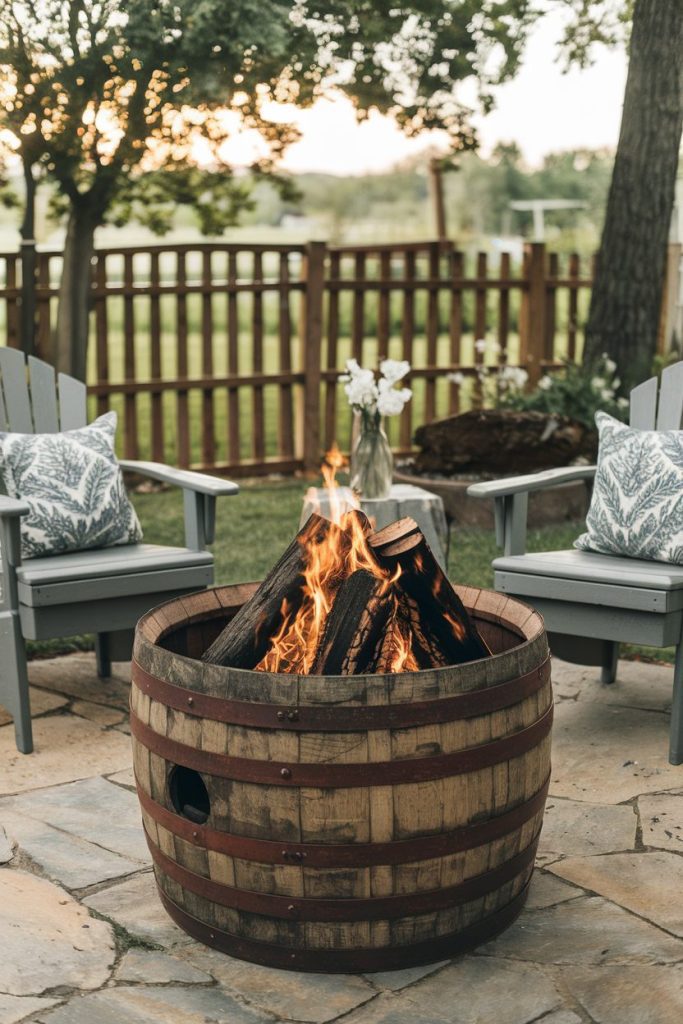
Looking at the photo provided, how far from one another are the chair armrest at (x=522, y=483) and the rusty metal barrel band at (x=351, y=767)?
1334 mm

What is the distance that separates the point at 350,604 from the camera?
231cm

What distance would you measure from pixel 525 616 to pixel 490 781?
1.57 ft

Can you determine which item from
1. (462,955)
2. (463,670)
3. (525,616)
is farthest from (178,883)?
(525,616)

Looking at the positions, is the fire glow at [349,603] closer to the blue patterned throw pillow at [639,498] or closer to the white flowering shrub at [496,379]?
the blue patterned throw pillow at [639,498]

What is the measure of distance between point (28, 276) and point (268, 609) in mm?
4588

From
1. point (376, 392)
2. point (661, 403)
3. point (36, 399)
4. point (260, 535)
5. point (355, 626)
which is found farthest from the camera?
point (260, 535)

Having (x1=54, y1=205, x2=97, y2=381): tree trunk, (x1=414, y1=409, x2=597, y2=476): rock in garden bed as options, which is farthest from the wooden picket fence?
(x1=414, y1=409, x2=597, y2=476): rock in garden bed

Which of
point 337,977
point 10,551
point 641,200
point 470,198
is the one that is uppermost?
point 470,198

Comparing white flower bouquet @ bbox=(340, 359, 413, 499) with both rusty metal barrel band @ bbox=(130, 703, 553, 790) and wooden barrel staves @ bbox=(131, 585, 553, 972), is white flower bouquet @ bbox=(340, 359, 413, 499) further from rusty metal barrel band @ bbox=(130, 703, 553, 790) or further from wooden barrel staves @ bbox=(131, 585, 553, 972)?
rusty metal barrel band @ bbox=(130, 703, 553, 790)

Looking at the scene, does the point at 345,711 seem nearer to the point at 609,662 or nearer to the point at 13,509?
the point at 13,509

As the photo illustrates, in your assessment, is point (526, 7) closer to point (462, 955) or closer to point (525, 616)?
point (525, 616)

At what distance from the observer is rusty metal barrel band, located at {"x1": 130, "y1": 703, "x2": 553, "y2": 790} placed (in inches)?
81.3

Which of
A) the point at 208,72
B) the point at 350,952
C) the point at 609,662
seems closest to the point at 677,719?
the point at 609,662

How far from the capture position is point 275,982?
2195mm
